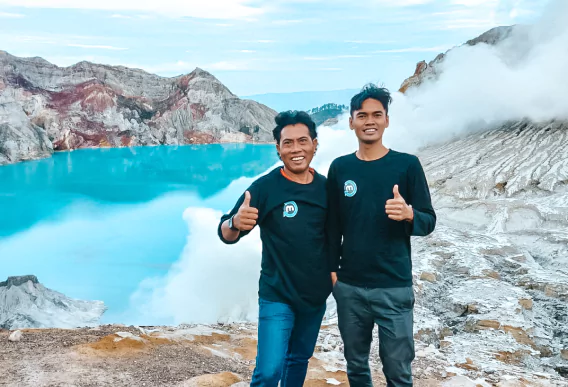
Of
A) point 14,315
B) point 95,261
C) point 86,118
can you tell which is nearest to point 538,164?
point 95,261

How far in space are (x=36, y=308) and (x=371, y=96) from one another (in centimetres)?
941

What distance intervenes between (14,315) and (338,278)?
8.49m

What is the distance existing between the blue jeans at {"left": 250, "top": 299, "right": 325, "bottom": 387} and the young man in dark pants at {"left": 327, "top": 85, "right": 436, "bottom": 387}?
0.24m

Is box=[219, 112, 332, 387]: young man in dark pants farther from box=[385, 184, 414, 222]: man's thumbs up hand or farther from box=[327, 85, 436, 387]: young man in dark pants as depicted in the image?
box=[385, 184, 414, 222]: man's thumbs up hand

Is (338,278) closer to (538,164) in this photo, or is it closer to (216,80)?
(538,164)

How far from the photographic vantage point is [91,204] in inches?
1093

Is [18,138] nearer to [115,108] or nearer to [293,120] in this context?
[115,108]

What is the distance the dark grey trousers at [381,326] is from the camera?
3.15 m

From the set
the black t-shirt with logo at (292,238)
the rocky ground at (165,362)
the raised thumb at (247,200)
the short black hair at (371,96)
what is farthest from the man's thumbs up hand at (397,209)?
the rocky ground at (165,362)

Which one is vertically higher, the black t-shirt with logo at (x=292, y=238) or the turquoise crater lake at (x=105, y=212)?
the black t-shirt with logo at (x=292, y=238)

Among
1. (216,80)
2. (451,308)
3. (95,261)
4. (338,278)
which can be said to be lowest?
(95,261)

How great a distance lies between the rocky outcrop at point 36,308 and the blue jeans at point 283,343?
774cm

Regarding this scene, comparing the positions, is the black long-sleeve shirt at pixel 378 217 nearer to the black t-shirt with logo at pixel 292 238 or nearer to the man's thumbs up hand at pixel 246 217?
the black t-shirt with logo at pixel 292 238

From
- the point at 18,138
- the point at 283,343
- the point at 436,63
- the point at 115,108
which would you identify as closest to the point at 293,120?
the point at 283,343
